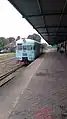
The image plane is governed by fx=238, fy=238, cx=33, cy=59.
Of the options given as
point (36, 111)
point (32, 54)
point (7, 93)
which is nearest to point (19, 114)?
point (36, 111)

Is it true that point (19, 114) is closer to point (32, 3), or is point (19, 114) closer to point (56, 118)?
point (56, 118)

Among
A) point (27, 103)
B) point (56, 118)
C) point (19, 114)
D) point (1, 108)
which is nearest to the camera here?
point (56, 118)

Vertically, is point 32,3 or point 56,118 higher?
point 32,3

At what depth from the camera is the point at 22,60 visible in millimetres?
30344

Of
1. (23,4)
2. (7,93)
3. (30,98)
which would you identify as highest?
(23,4)

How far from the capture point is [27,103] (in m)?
6.83

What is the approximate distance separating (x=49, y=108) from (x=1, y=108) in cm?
332

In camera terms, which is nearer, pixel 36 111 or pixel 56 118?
pixel 56 118

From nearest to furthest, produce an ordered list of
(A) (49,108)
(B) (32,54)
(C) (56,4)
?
1. (A) (49,108)
2. (C) (56,4)
3. (B) (32,54)

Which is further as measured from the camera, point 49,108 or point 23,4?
point 23,4

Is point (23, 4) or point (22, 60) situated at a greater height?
point (23, 4)

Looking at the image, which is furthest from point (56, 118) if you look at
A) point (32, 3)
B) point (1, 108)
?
point (32, 3)

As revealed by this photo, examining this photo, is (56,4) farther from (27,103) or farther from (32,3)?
(27,103)

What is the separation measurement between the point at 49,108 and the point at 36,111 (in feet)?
1.42
